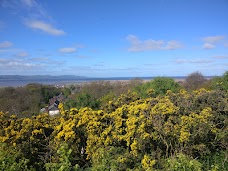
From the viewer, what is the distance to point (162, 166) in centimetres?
618

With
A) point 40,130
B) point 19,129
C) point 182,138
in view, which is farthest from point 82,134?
point 182,138

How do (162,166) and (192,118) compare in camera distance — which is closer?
(162,166)

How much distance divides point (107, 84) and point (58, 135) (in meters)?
25.8

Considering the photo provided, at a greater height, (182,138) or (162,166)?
(182,138)

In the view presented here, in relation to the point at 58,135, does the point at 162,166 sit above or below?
below

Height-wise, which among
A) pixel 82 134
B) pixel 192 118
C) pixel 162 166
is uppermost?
pixel 192 118

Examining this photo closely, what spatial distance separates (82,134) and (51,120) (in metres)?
1.25

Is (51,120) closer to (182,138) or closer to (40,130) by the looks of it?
(40,130)

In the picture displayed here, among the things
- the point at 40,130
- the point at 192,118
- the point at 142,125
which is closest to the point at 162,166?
the point at 142,125

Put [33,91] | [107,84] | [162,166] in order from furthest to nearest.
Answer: [33,91] < [107,84] < [162,166]

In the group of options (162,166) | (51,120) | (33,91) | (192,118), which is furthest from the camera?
(33,91)

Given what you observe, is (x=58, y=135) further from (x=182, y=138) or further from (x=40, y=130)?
(x=182, y=138)

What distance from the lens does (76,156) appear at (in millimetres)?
6652

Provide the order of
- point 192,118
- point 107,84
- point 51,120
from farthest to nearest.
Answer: point 107,84 → point 51,120 → point 192,118
